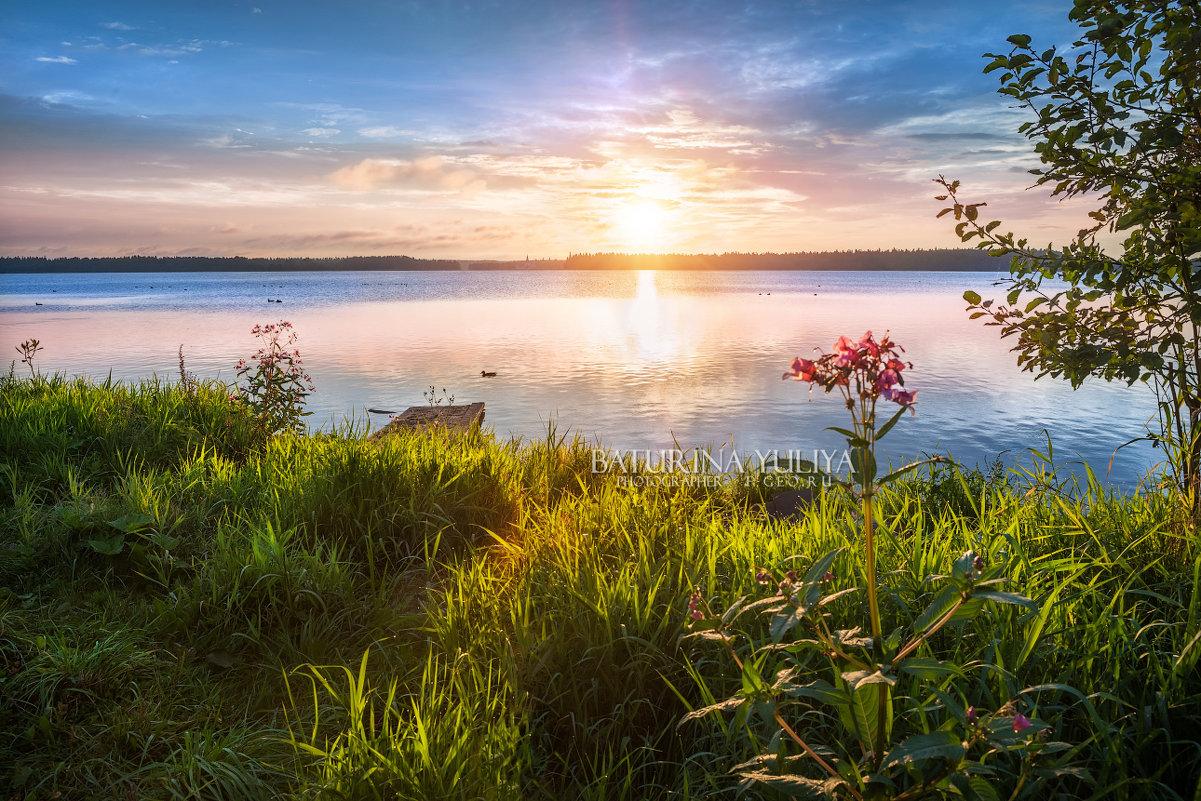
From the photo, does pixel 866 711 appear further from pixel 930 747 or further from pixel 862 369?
pixel 862 369

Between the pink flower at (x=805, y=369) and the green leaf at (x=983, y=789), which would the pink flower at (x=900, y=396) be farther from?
the green leaf at (x=983, y=789)

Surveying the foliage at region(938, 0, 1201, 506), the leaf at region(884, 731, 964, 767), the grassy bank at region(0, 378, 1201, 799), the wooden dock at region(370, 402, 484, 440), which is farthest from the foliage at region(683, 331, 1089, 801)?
the wooden dock at region(370, 402, 484, 440)

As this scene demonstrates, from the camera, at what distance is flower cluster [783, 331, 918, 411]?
175 cm

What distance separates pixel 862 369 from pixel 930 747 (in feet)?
2.99

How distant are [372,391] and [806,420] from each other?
1039 cm

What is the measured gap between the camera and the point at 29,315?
43.7 m

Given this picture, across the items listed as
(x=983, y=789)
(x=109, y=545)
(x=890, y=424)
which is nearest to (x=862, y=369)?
(x=890, y=424)

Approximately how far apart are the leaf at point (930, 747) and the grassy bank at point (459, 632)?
704 mm

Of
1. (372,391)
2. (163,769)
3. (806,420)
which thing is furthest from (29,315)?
(163,769)

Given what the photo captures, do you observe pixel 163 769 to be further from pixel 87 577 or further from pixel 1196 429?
pixel 1196 429

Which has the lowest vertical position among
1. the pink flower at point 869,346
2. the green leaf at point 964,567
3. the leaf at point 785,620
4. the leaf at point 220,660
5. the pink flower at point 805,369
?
the leaf at point 220,660

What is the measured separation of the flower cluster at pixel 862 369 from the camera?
1.75 m

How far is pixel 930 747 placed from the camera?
1548mm

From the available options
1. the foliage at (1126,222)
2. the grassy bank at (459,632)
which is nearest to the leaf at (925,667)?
the grassy bank at (459,632)
